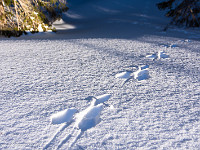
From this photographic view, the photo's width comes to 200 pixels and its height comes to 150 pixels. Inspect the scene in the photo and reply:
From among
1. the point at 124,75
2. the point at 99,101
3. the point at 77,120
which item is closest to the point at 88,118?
the point at 77,120

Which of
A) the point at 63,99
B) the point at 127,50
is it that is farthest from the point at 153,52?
the point at 63,99

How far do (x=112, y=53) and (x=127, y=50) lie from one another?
25 cm

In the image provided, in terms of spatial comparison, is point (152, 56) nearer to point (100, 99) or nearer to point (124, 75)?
point (124, 75)

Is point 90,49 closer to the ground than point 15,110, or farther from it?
farther from it

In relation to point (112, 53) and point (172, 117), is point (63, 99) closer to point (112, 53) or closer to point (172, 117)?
point (172, 117)

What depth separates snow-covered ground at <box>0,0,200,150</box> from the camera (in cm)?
81

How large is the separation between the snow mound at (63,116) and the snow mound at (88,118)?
46 millimetres

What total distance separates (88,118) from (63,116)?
0.51 feet

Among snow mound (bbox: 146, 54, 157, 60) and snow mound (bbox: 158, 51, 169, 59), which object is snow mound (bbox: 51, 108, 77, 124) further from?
snow mound (bbox: 158, 51, 169, 59)

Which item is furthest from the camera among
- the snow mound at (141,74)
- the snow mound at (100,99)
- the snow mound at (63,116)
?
the snow mound at (141,74)

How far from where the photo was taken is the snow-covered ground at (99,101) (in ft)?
2.66

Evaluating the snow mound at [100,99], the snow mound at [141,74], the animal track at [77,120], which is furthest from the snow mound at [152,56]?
the animal track at [77,120]

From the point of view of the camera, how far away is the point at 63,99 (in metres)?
1.14

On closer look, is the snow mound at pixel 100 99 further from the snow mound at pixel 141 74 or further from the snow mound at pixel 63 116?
the snow mound at pixel 141 74
